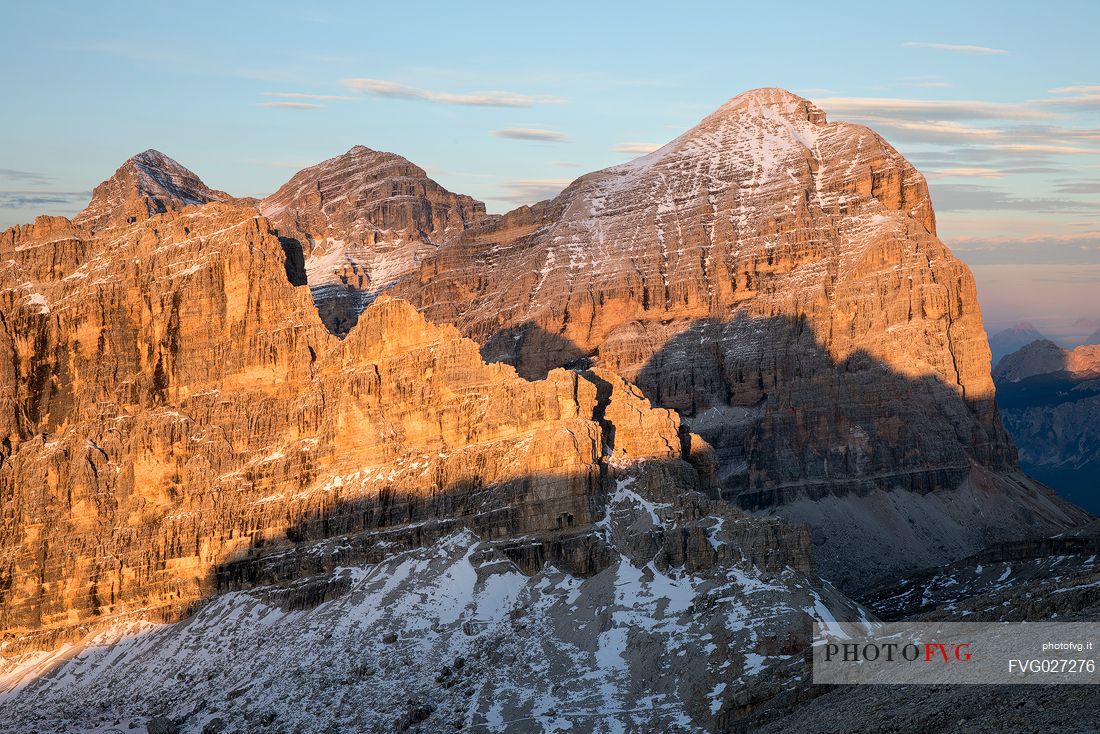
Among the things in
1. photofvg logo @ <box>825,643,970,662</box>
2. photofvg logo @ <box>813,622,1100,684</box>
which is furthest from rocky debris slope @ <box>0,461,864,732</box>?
photofvg logo @ <box>825,643,970,662</box>

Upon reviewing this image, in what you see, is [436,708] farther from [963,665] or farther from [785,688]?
[963,665]

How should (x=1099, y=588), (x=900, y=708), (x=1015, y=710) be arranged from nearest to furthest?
(x=1015, y=710) < (x=900, y=708) < (x=1099, y=588)

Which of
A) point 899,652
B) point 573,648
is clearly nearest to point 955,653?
point 899,652

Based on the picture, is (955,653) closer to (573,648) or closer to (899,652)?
(899,652)

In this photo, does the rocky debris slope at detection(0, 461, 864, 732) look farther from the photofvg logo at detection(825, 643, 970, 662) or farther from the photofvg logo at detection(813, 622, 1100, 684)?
the photofvg logo at detection(825, 643, 970, 662)

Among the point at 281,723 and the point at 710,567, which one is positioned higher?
the point at 710,567

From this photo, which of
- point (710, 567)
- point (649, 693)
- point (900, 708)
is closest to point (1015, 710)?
point (900, 708)

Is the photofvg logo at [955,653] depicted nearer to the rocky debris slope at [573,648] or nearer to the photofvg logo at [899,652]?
the photofvg logo at [899,652]

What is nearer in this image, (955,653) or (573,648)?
(955,653)

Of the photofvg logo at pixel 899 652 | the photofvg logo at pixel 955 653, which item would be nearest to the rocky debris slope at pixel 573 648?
the photofvg logo at pixel 955 653

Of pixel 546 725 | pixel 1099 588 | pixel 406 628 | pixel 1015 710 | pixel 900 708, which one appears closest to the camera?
pixel 1015 710
